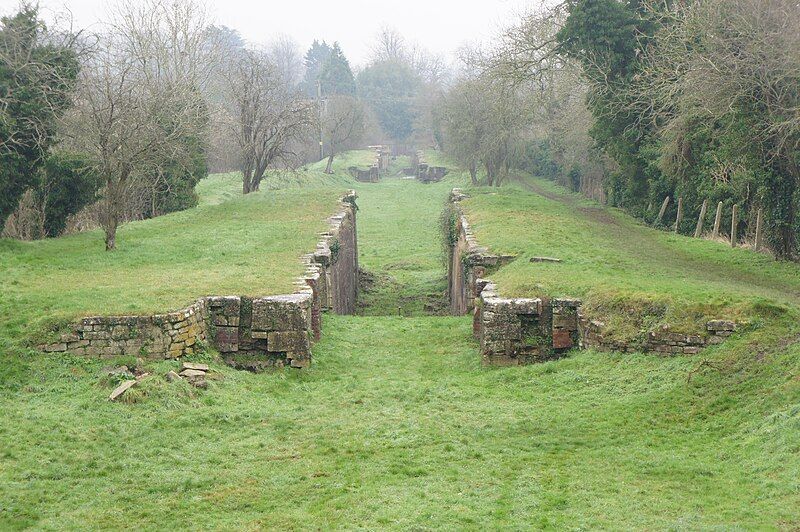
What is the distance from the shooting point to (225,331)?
11.7 m

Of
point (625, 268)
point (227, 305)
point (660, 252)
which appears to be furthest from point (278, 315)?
point (660, 252)

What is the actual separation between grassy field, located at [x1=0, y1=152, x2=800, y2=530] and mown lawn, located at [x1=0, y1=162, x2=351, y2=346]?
1232 mm

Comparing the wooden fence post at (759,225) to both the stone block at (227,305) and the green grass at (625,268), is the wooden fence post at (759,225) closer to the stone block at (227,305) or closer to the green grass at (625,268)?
the green grass at (625,268)

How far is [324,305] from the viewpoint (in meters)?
16.2

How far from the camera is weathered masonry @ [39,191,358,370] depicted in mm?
10594

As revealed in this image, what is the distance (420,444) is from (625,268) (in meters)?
7.82

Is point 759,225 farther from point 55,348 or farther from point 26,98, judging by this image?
point 26,98

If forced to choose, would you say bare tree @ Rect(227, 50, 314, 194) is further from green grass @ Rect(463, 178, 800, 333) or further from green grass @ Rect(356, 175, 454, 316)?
green grass @ Rect(463, 178, 800, 333)

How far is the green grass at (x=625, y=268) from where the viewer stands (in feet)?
35.8

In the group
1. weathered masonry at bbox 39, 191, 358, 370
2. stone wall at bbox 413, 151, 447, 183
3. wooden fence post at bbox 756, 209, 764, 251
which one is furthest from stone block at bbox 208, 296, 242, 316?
stone wall at bbox 413, 151, 447, 183

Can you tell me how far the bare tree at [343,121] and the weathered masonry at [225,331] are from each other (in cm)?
4789

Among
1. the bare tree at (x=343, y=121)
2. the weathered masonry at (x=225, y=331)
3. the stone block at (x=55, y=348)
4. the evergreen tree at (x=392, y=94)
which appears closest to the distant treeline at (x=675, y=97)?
the weathered masonry at (x=225, y=331)

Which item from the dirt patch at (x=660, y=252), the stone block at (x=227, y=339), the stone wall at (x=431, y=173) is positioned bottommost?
the stone block at (x=227, y=339)

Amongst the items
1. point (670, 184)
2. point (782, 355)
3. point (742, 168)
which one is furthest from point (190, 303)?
point (670, 184)
